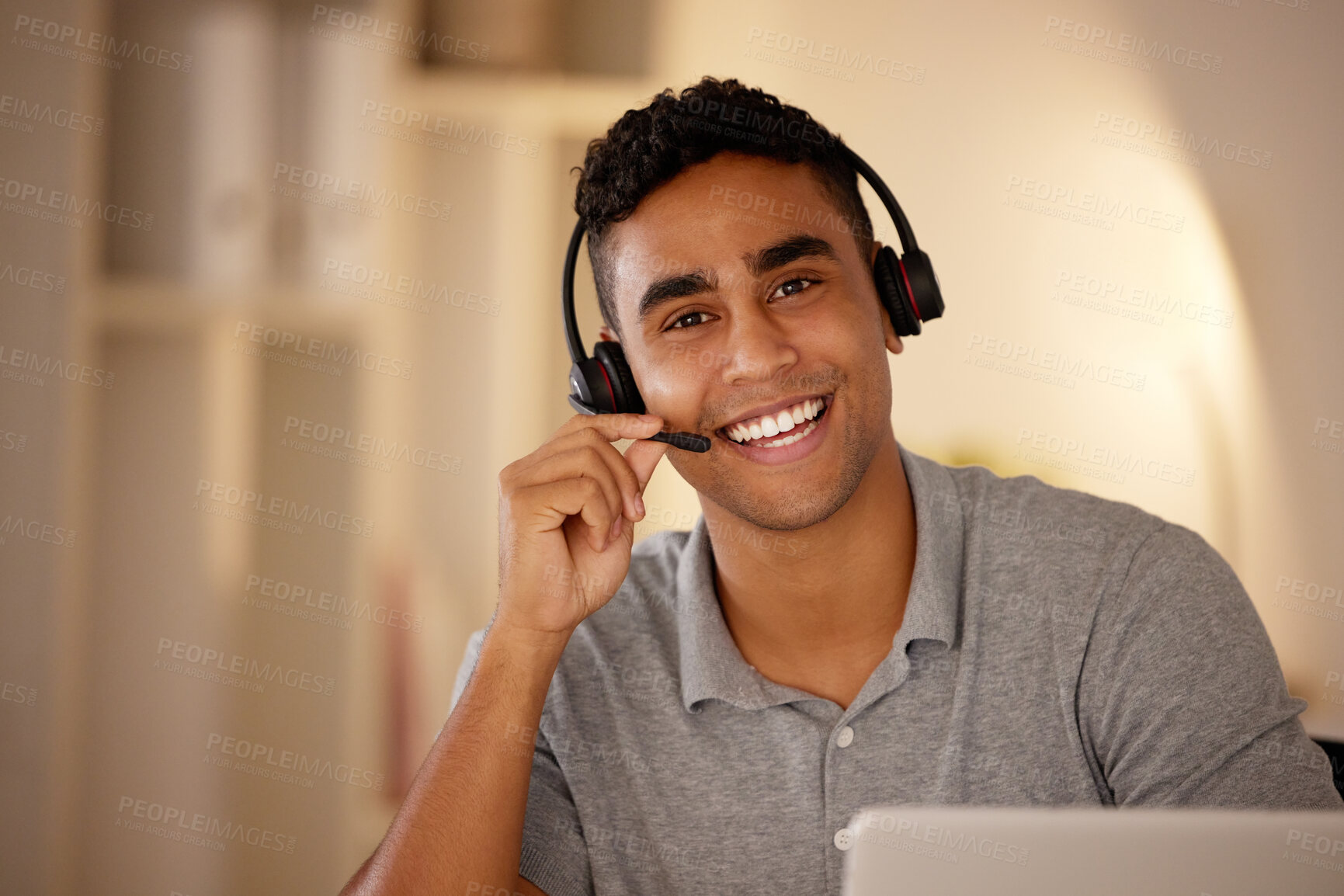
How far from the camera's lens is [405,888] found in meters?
1.06

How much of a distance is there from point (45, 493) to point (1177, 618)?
2081 millimetres

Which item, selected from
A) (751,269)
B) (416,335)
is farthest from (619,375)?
(416,335)

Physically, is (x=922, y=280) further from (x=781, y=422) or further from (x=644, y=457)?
(x=644, y=457)

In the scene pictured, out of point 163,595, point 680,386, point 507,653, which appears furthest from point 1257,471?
point 163,595

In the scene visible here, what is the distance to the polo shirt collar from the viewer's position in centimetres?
119

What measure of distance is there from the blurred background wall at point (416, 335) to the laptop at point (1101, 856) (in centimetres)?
196

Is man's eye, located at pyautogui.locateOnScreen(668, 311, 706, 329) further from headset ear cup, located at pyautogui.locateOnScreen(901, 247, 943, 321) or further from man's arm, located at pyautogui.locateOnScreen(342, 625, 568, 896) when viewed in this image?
man's arm, located at pyautogui.locateOnScreen(342, 625, 568, 896)

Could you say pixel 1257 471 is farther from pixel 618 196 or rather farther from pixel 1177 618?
pixel 618 196

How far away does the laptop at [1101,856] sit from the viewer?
53cm

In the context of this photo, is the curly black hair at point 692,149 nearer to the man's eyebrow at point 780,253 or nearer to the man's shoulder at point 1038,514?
the man's eyebrow at point 780,253

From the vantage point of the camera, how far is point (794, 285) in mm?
1342

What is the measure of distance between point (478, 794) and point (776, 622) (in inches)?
17.9

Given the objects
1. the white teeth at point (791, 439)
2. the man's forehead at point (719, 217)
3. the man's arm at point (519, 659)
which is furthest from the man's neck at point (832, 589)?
the man's forehead at point (719, 217)

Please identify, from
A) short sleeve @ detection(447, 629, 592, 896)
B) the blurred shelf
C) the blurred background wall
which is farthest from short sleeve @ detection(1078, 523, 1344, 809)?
the blurred shelf
